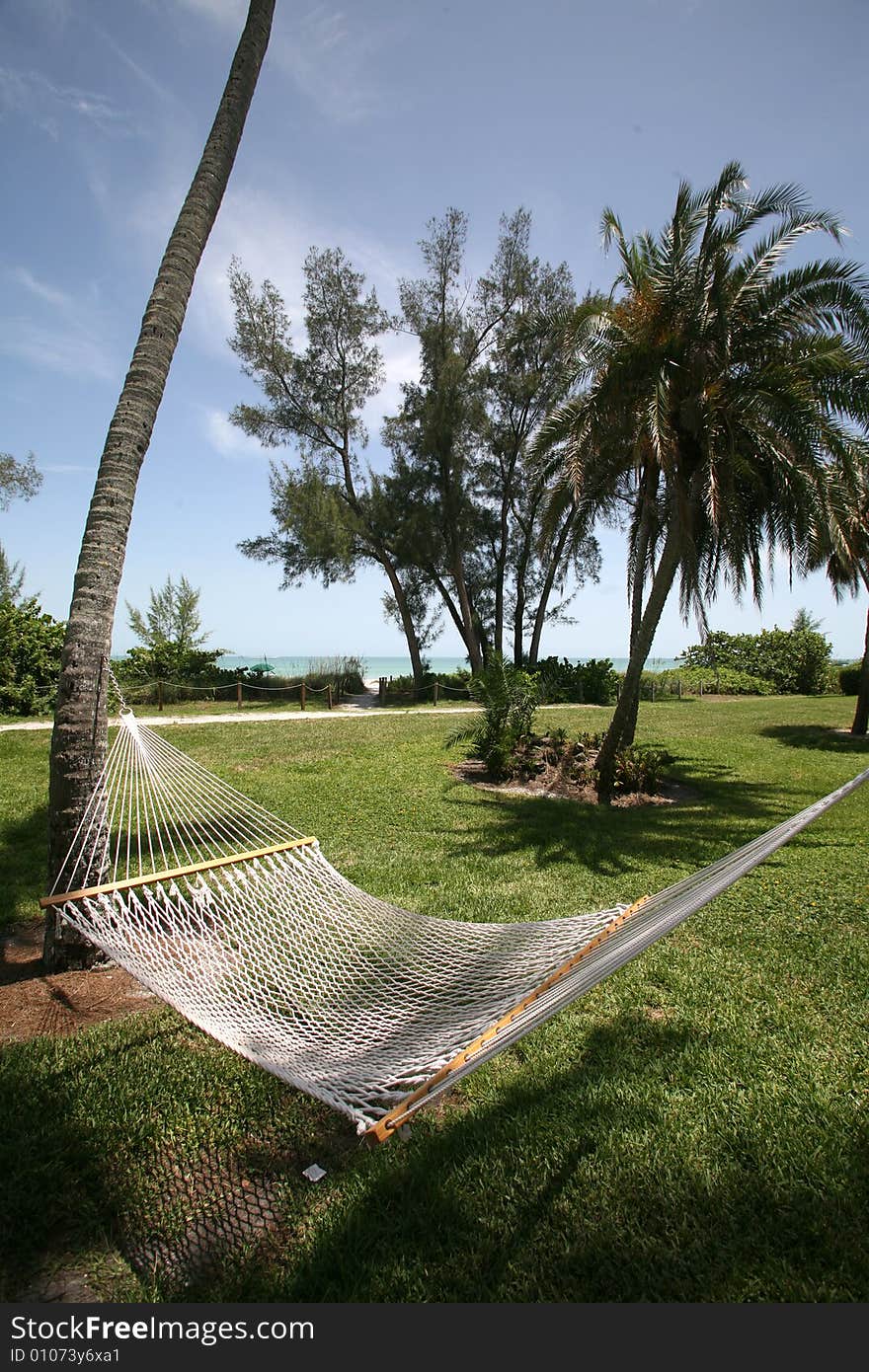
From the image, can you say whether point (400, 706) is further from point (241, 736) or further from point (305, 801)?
point (305, 801)

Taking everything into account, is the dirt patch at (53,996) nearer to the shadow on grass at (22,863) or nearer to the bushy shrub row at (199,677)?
the shadow on grass at (22,863)

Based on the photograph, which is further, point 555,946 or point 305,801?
point 305,801

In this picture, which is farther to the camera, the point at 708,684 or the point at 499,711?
the point at 708,684

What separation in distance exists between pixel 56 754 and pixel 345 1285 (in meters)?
2.54

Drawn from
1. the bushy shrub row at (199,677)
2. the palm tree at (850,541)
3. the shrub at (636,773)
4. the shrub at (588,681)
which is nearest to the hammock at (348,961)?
the shrub at (636,773)

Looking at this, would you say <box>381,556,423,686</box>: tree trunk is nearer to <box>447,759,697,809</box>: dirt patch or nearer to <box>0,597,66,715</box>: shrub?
<box>0,597,66,715</box>: shrub

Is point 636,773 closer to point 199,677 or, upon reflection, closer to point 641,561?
point 641,561

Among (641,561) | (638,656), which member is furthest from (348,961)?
(641,561)

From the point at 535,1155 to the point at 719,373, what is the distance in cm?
766

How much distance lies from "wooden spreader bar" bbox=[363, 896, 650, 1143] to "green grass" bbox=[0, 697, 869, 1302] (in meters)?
0.64

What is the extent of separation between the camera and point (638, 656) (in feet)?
26.0

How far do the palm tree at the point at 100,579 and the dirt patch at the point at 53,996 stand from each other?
0.38 feet

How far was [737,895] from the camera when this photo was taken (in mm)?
4406

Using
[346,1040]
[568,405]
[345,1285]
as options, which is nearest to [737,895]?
[346,1040]
